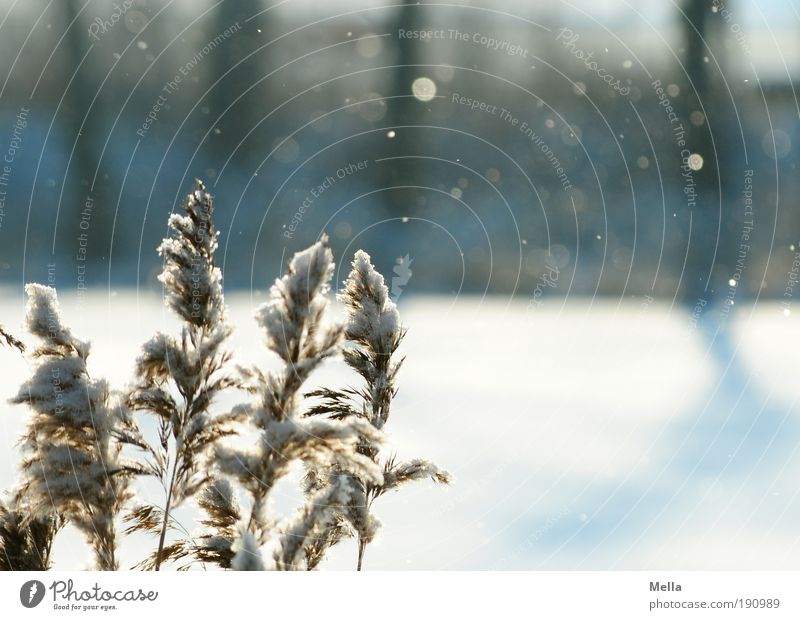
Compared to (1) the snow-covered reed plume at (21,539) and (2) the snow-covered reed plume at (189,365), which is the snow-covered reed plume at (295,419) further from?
(1) the snow-covered reed plume at (21,539)

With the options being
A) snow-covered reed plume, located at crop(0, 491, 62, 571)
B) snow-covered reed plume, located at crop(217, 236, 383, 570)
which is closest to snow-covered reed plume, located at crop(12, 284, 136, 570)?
snow-covered reed plume, located at crop(0, 491, 62, 571)

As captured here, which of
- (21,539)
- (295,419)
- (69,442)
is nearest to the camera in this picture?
(295,419)

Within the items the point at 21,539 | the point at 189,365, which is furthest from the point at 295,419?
the point at 21,539

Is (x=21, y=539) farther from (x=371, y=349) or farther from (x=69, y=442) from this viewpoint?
(x=371, y=349)

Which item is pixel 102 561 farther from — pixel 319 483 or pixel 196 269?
pixel 196 269

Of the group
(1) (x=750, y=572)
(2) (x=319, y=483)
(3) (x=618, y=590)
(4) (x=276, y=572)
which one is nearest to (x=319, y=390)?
A: (2) (x=319, y=483)

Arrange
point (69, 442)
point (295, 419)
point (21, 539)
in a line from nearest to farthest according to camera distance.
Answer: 1. point (295, 419)
2. point (69, 442)
3. point (21, 539)

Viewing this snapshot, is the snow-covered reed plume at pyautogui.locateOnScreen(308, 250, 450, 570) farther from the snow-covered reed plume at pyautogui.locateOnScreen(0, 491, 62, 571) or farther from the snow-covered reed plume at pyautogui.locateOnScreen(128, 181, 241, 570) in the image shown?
the snow-covered reed plume at pyautogui.locateOnScreen(0, 491, 62, 571)

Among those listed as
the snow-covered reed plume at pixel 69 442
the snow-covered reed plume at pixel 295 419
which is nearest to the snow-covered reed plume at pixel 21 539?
the snow-covered reed plume at pixel 69 442
